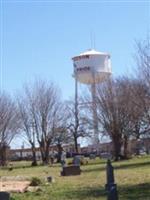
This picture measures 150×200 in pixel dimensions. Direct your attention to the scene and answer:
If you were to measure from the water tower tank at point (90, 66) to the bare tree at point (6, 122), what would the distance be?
10.2 metres

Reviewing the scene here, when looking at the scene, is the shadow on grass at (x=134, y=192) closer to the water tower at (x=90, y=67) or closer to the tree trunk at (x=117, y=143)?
the tree trunk at (x=117, y=143)

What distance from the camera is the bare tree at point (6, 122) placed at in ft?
254

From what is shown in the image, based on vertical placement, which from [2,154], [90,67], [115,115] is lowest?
[2,154]

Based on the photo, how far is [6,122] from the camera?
78.1 meters

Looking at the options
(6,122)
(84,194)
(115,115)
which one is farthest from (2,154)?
(84,194)

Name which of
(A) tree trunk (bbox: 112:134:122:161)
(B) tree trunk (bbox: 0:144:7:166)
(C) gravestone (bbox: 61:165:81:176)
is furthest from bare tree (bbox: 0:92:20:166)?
(C) gravestone (bbox: 61:165:81:176)

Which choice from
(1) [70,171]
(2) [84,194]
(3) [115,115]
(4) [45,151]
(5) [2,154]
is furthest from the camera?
(5) [2,154]

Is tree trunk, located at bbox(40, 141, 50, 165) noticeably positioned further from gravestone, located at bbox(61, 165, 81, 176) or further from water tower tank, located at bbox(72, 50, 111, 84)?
gravestone, located at bbox(61, 165, 81, 176)

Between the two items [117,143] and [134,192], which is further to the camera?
[117,143]

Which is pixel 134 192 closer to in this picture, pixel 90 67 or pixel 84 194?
pixel 84 194

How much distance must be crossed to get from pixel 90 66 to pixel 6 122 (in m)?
14.1

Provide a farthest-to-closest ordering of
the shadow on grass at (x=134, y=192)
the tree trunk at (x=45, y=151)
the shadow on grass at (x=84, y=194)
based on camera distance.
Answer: the tree trunk at (x=45, y=151) → the shadow on grass at (x=84, y=194) → the shadow on grass at (x=134, y=192)

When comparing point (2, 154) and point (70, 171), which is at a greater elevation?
point (2, 154)

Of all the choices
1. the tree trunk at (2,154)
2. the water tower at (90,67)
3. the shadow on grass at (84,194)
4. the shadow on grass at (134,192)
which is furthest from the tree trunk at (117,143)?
the shadow on grass at (84,194)
